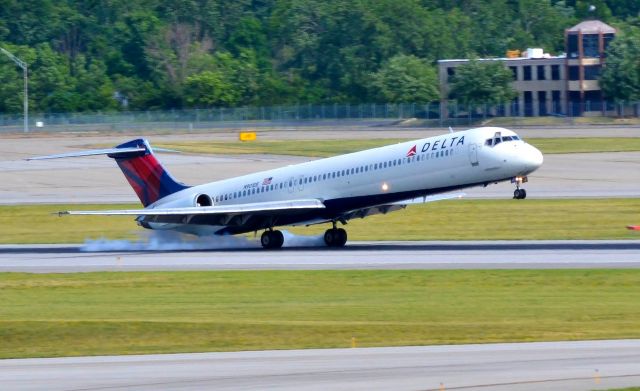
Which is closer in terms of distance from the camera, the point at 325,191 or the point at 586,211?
the point at 325,191

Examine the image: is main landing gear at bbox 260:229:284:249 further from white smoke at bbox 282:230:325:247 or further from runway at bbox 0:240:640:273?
white smoke at bbox 282:230:325:247

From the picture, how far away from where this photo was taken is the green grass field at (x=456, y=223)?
176 feet

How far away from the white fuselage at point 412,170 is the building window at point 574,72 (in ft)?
311

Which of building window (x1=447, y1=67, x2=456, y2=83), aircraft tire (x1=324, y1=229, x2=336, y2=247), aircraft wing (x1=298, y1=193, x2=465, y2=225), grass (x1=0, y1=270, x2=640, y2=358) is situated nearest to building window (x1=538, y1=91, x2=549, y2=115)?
building window (x1=447, y1=67, x2=456, y2=83)

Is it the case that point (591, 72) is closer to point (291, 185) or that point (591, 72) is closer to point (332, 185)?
point (291, 185)

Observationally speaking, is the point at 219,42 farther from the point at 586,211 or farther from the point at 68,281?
the point at 68,281

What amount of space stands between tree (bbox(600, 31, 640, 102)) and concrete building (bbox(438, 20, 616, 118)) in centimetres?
194

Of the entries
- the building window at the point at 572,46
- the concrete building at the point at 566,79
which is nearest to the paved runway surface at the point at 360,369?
the concrete building at the point at 566,79

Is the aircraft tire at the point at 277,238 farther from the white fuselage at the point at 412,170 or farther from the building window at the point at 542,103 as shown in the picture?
A: the building window at the point at 542,103

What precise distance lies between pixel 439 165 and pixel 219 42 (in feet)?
483

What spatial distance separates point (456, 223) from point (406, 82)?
95.9m

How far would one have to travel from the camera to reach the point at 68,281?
40.4m

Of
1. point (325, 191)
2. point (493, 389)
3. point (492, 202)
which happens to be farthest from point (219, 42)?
point (493, 389)

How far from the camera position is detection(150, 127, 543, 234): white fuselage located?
46375mm
